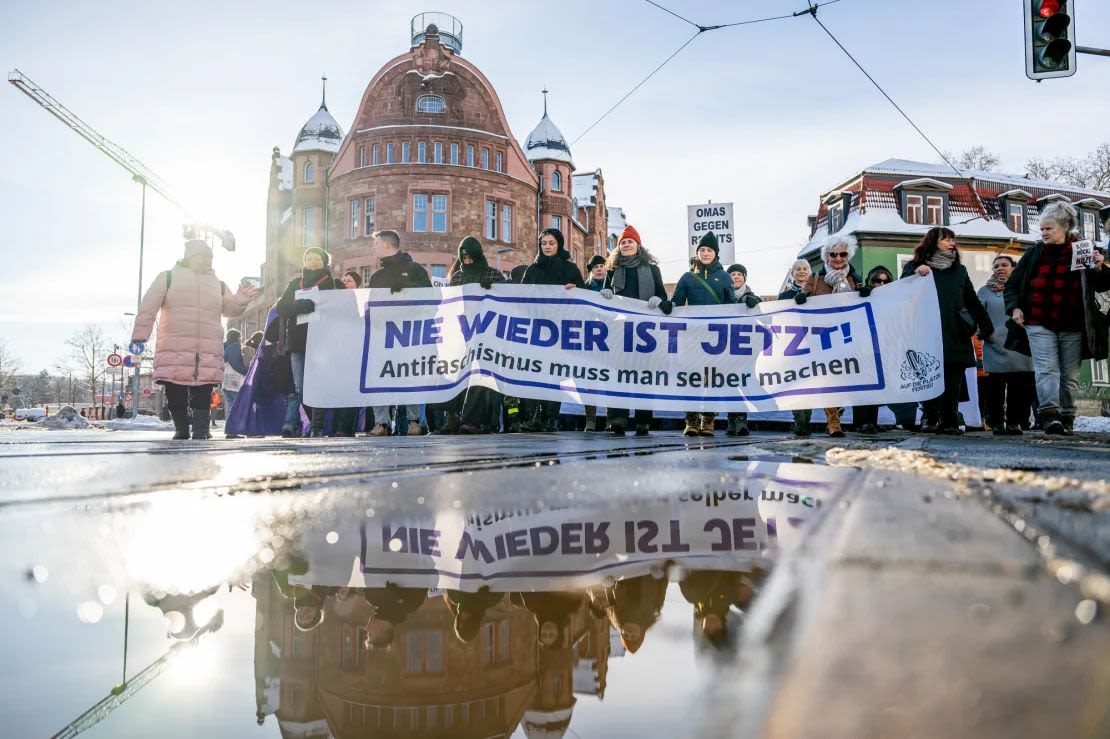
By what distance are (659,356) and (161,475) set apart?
17.6ft

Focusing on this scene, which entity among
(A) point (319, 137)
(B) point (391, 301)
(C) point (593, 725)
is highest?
(A) point (319, 137)

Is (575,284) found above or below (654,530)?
above

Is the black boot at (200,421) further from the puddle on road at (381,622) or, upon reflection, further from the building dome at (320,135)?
the building dome at (320,135)

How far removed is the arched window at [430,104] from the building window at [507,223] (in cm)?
495

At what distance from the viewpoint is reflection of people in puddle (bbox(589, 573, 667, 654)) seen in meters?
0.81

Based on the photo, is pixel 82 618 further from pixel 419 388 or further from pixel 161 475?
pixel 419 388

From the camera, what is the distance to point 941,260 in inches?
300

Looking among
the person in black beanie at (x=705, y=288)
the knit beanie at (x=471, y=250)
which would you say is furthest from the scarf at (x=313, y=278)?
the person in black beanie at (x=705, y=288)

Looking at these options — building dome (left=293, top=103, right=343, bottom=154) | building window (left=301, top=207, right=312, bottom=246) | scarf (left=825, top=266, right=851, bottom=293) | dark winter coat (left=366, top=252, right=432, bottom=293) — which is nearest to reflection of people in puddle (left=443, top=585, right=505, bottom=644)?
dark winter coat (left=366, top=252, right=432, bottom=293)

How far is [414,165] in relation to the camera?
113ft

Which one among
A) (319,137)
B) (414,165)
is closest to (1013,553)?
(414,165)

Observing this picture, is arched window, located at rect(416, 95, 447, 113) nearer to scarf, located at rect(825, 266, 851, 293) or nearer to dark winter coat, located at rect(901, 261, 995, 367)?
scarf, located at rect(825, 266, 851, 293)

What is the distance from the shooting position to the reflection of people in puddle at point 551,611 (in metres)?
0.80

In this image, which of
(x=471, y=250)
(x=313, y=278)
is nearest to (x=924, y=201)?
(x=471, y=250)
